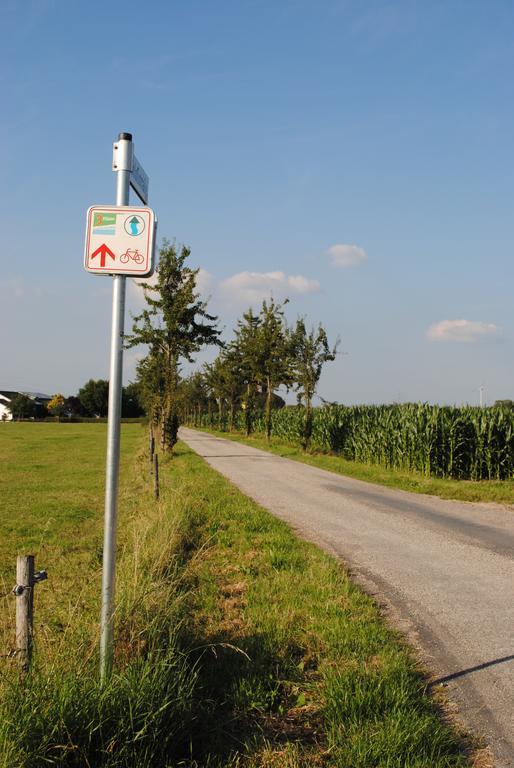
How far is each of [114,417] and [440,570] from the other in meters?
5.05

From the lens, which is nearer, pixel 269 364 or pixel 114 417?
pixel 114 417

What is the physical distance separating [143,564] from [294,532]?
3.55 meters

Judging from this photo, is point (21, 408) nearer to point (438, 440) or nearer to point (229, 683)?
point (438, 440)

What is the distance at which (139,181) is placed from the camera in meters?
4.02

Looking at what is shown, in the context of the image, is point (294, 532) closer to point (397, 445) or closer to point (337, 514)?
point (337, 514)

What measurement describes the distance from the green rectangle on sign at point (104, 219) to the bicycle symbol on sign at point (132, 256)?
0.19m

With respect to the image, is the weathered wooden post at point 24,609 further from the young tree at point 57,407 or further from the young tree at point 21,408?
the young tree at point 57,407

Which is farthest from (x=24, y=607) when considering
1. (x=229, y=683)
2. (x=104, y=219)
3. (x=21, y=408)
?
(x=21, y=408)

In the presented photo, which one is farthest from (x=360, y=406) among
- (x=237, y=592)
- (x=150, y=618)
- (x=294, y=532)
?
(x=150, y=618)

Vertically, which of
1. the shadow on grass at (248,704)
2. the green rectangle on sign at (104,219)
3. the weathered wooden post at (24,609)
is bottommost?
the shadow on grass at (248,704)

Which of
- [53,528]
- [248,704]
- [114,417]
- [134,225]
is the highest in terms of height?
[134,225]

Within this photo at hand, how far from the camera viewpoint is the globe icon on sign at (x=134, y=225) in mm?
3645

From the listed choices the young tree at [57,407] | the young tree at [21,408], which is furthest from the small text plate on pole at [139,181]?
the young tree at [57,407]

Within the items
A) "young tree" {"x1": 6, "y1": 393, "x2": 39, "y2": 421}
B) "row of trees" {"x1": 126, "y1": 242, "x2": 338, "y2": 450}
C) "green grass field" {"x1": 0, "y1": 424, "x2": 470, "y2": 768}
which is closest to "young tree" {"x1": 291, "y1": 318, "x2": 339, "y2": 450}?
"row of trees" {"x1": 126, "y1": 242, "x2": 338, "y2": 450}
